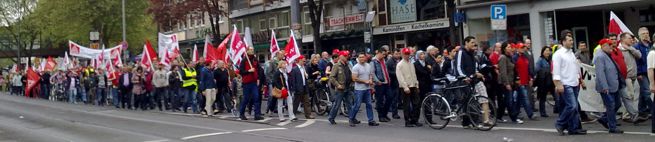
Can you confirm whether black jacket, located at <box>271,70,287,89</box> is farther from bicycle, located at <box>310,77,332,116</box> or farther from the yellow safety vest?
the yellow safety vest

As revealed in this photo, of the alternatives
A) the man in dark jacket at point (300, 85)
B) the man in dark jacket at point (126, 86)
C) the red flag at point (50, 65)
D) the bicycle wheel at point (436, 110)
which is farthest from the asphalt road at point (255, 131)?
the red flag at point (50, 65)

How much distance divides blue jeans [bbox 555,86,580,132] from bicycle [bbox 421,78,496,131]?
1.35 m

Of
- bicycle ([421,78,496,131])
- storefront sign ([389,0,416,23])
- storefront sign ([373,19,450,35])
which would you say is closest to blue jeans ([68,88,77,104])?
storefront sign ([373,19,450,35])

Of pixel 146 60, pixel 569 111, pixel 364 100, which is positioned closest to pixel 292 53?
pixel 364 100

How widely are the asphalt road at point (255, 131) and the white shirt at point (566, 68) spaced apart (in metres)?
0.84

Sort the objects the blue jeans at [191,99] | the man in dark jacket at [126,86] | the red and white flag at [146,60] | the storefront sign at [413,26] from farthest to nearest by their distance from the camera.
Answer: the storefront sign at [413,26] < the red and white flag at [146,60] < the man in dark jacket at [126,86] < the blue jeans at [191,99]

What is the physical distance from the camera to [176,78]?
835 inches

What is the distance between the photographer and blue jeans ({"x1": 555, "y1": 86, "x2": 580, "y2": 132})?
10578 millimetres

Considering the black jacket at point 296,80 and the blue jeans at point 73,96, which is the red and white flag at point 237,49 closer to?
the black jacket at point 296,80

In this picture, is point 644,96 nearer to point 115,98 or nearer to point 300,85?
point 300,85

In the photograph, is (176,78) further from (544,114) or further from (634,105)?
(634,105)

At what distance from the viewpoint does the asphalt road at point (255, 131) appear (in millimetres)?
11203

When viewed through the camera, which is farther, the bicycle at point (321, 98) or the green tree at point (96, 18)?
the green tree at point (96, 18)

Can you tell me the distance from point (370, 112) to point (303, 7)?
28693 mm
